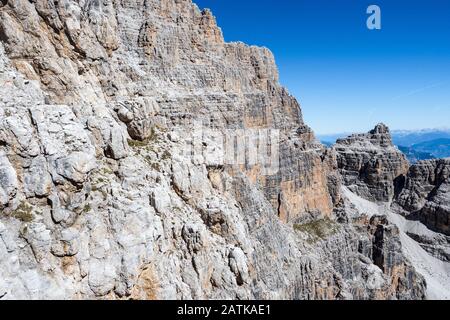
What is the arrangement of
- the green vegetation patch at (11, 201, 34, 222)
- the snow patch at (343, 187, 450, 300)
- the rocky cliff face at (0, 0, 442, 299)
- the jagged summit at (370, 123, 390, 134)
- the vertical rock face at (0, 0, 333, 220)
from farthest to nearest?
the jagged summit at (370, 123, 390, 134)
the snow patch at (343, 187, 450, 300)
the vertical rock face at (0, 0, 333, 220)
the rocky cliff face at (0, 0, 442, 299)
the green vegetation patch at (11, 201, 34, 222)

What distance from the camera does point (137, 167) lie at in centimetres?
4188

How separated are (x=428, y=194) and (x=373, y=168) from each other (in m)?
23.6

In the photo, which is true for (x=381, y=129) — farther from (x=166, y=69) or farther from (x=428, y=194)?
(x=166, y=69)

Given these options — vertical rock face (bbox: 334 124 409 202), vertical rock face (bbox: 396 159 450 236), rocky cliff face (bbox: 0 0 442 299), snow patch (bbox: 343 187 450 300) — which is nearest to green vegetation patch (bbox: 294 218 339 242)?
rocky cliff face (bbox: 0 0 442 299)

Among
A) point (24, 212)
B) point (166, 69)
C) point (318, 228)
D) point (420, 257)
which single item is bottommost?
point (420, 257)

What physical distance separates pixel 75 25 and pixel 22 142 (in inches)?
753

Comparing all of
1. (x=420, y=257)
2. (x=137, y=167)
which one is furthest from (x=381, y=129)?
(x=137, y=167)

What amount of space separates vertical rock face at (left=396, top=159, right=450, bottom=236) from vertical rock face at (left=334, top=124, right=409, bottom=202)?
5.08 metres

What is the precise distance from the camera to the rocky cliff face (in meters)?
30.9

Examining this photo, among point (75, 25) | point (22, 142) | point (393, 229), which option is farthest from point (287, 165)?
point (22, 142)

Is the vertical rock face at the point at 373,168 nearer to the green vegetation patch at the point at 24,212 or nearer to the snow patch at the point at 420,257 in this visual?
the snow patch at the point at 420,257

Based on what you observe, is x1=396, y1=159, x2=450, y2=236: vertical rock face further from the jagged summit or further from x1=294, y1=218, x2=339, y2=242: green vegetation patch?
x1=294, y1=218, x2=339, y2=242: green vegetation patch

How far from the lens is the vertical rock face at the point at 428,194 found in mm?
140875

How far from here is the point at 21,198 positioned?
98.9 feet
